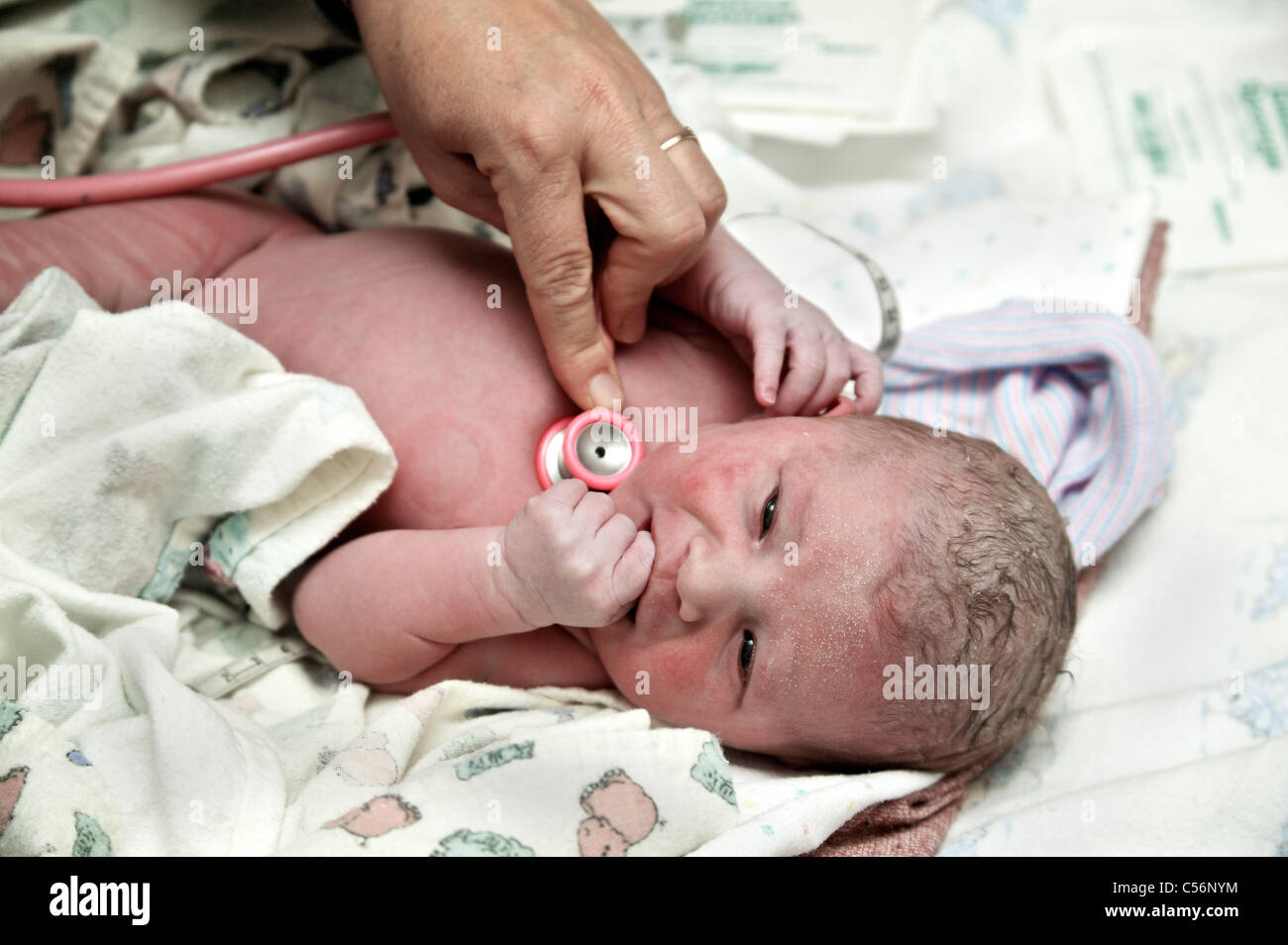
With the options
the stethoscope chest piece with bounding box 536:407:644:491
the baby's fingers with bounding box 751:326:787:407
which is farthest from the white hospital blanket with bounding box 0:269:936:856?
the baby's fingers with bounding box 751:326:787:407

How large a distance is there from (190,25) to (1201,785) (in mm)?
1730

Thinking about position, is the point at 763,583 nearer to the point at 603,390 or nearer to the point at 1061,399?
the point at 603,390

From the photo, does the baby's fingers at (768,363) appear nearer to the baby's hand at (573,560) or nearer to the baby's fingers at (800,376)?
the baby's fingers at (800,376)

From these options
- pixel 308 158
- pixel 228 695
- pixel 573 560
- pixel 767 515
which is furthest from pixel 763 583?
pixel 308 158

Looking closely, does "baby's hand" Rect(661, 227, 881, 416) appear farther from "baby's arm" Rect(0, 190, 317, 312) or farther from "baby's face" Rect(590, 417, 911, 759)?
"baby's arm" Rect(0, 190, 317, 312)

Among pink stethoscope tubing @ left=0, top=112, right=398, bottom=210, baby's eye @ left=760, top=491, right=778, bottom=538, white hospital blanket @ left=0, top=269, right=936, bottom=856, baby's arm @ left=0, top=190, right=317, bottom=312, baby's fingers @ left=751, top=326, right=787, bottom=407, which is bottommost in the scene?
white hospital blanket @ left=0, top=269, right=936, bottom=856

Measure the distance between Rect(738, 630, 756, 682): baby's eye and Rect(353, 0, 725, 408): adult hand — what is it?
14.7 inches

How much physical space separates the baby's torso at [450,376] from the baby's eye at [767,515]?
0.85ft

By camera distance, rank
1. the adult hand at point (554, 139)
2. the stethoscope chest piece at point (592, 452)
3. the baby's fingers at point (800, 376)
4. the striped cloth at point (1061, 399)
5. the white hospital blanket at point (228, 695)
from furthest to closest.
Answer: the striped cloth at point (1061, 399)
the baby's fingers at point (800, 376)
the stethoscope chest piece at point (592, 452)
the adult hand at point (554, 139)
the white hospital blanket at point (228, 695)

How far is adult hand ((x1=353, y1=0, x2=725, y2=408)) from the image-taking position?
3.67 feet

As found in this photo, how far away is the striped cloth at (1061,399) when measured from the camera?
1.52 meters

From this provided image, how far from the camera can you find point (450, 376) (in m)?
1.35

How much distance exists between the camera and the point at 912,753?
1252mm

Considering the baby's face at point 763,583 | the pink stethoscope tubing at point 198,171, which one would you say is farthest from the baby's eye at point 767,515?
the pink stethoscope tubing at point 198,171
